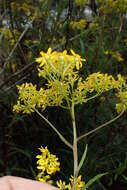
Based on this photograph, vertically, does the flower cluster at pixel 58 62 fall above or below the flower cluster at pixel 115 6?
below

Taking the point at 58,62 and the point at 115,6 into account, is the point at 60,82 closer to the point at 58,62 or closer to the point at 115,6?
the point at 58,62

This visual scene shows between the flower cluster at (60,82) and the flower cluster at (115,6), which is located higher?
the flower cluster at (115,6)

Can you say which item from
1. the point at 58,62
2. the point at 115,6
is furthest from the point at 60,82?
the point at 115,6

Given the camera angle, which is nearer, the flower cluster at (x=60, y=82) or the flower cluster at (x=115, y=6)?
the flower cluster at (x=60, y=82)

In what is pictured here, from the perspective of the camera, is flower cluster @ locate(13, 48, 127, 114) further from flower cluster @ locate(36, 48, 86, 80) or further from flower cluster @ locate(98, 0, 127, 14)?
flower cluster @ locate(98, 0, 127, 14)

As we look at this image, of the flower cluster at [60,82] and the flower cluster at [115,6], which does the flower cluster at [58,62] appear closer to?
the flower cluster at [60,82]

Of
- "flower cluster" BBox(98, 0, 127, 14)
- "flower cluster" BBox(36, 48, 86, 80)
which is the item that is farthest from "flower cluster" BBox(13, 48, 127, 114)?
"flower cluster" BBox(98, 0, 127, 14)

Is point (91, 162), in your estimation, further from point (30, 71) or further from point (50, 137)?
point (30, 71)

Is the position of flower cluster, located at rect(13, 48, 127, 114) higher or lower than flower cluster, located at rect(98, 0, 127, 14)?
lower

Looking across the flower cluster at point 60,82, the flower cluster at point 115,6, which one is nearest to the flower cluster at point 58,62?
the flower cluster at point 60,82

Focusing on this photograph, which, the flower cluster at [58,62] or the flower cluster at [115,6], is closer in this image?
the flower cluster at [58,62]

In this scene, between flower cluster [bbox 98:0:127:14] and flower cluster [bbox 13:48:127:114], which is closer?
flower cluster [bbox 13:48:127:114]
